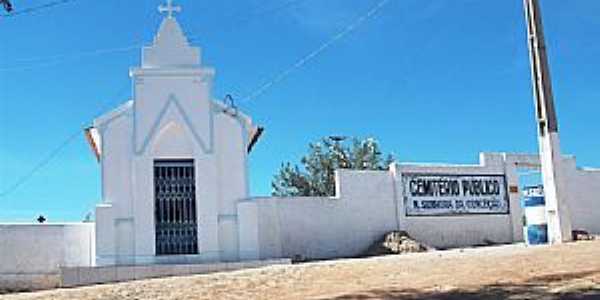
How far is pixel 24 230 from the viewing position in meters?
20.6

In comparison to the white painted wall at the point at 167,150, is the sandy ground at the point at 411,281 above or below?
below

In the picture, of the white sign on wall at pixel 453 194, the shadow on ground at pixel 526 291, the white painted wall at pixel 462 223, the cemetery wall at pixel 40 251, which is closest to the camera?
the shadow on ground at pixel 526 291

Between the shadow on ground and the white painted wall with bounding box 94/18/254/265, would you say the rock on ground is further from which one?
the shadow on ground

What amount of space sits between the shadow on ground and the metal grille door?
10334mm

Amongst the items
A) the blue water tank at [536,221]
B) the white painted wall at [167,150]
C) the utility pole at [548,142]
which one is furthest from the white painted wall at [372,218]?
the utility pole at [548,142]

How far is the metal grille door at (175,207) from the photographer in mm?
21141

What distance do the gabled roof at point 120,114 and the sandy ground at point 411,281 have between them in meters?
7.84

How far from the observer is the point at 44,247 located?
20688mm

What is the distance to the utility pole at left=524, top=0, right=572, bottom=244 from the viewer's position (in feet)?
57.1

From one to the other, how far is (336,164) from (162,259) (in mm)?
19788

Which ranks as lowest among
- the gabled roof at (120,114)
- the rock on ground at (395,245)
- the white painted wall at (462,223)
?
the rock on ground at (395,245)

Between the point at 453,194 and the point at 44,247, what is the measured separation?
1208 centimetres

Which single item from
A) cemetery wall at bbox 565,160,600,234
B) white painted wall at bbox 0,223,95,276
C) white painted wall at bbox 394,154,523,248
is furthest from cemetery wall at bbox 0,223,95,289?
cemetery wall at bbox 565,160,600,234

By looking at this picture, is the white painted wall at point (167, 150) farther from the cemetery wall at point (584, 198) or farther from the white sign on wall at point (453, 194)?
the cemetery wall at point (584, 198)
